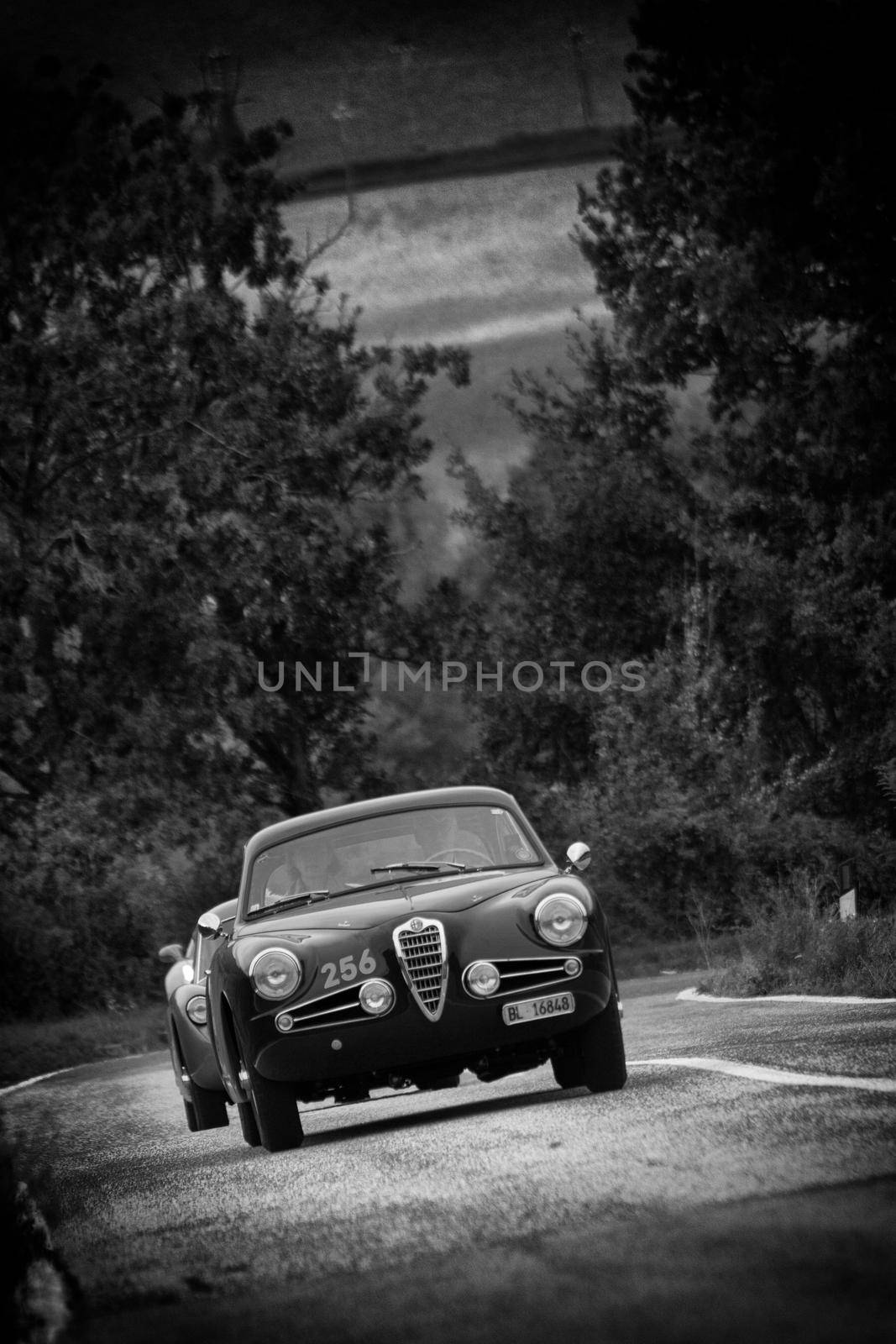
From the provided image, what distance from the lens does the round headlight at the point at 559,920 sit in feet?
29.6

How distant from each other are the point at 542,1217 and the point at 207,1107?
6.36 meters

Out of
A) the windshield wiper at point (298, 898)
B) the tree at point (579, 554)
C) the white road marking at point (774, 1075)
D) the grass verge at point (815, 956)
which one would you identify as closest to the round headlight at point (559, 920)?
the white road marking at point (774, 1075)

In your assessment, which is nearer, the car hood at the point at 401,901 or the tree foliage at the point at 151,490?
the car hood at the point at 401,901

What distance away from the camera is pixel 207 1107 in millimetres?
11812

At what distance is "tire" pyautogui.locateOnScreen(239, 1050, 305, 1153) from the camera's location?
8977 mm

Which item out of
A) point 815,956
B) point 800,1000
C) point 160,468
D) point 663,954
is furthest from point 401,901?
point 160,468

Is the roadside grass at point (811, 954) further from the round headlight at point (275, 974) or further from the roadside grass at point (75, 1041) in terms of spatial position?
the roadside grass at point (75, 1041)

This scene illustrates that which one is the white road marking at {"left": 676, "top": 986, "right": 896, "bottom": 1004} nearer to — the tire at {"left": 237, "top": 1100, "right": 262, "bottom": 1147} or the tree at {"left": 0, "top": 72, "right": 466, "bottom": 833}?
the tire at {"left": 237, "top": 1100, "right": 262, "bottom": 1147}

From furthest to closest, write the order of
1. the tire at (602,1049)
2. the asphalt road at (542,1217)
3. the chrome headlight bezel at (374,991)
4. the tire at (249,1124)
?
the tire at (249,1124) < the tire at (602,1049) < the chrome headlight bezel at (374,991) < the asphalt road at (542,1217)

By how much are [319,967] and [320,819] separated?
154cm

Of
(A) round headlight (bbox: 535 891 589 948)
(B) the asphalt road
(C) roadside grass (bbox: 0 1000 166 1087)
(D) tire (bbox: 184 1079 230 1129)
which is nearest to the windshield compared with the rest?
(A) round headlight (bbox: 535 891 589 948)

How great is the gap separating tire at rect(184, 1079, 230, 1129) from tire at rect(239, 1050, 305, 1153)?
2680 mm

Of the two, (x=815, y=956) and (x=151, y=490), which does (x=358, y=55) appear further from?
(x=815, y=956)

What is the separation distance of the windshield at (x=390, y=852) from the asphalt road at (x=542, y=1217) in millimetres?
1192
